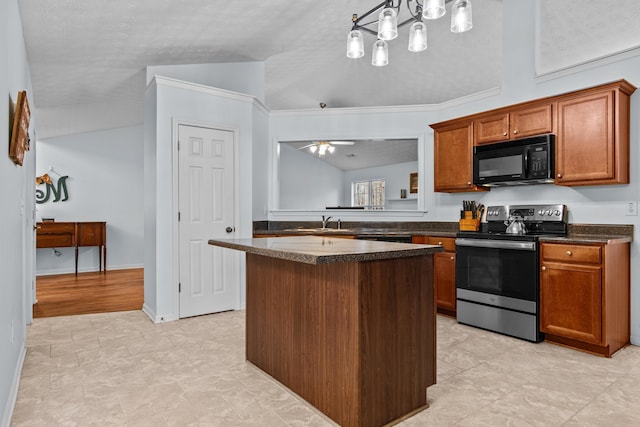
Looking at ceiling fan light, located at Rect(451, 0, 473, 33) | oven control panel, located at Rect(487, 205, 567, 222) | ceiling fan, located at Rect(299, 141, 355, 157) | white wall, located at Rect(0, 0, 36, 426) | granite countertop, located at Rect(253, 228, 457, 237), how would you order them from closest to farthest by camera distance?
white wall, located at Rect(0, 0, 36, 426) < ceiling fan light, located at Rect(451, 0, 473, 33) < oven control panel, located at Rect(487, 205, 567, 222) < granite countertop, located at Rect(253, 228, 457, 237) < ceiling fan, located at Rect(299, 141, 355, 157)

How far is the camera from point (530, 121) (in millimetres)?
3613

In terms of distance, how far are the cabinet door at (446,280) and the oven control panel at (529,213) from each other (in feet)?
2.05

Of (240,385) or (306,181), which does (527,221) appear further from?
(240,385)

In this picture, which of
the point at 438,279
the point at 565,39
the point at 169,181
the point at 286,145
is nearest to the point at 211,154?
the point at 169,181

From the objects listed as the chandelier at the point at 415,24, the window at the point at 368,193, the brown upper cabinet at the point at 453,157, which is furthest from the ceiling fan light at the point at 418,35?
the window at the point at 368,193

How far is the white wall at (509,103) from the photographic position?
324cm

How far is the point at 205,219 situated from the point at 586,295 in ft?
11.4

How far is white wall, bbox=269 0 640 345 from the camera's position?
324cm

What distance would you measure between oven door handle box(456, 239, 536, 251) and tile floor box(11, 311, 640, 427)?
0.77 metres

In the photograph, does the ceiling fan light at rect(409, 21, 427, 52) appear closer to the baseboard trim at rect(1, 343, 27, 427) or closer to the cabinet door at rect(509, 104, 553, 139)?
the cabinet door at rect(509, 104, 553, 139)

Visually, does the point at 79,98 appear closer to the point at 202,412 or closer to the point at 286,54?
the point at 286,54

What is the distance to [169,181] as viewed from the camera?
3.96 meters

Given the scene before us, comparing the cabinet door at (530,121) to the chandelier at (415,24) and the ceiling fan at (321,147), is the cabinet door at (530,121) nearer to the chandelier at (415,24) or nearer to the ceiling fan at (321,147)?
the chandelier at (415,24)

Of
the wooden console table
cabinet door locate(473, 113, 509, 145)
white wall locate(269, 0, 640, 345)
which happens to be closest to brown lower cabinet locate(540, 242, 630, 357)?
white wall locate(269, 0, 640, 345)
